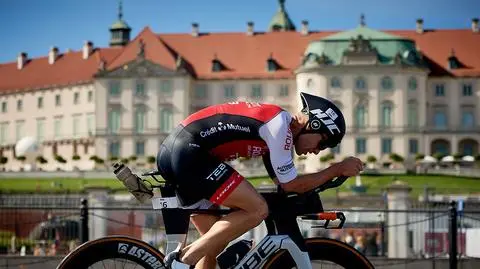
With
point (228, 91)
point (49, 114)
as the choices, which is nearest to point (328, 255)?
point (228, 91)

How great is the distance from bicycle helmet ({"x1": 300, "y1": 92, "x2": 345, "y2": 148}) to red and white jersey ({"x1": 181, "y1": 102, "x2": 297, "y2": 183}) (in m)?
0.12

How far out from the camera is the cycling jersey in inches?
275

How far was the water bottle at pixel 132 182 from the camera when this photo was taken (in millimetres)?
7035

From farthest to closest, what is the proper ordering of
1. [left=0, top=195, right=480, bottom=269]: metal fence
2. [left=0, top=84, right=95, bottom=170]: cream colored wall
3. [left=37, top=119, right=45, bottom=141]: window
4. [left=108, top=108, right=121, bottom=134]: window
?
[left=37, top=119, right=45, bottom=141]: window < [left=0, top=84, right=95, bottom=170]: cream colored wall < [left=108, top=108, right=121, bottom=134]: window < [left=0, top=195, right=480, bottom=269]: metal fence

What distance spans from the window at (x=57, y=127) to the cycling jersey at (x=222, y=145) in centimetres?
9217

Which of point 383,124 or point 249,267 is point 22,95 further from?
point 249,267

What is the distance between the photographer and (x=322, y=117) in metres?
7.10

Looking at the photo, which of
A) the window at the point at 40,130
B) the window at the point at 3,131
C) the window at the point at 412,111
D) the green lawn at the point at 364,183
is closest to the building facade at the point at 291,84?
the window at the point at 412,111

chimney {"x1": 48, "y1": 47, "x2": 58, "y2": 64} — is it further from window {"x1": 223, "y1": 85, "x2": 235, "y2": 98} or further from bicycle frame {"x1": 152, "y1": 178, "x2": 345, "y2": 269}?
bicycle frame {"x1": 152, "y1": 178, "x2": 345, "y2": 269}

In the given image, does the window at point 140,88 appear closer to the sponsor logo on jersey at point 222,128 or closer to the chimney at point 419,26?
the chimney at point 419,26

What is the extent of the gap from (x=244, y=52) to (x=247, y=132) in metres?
85.6

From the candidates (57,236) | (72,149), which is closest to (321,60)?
(72,149)

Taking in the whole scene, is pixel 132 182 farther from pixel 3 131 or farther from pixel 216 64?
pixel 3 131

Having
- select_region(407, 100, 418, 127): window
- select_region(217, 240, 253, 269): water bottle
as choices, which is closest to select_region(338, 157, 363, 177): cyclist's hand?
select_region(217, 240, 253, 269): water bottle
